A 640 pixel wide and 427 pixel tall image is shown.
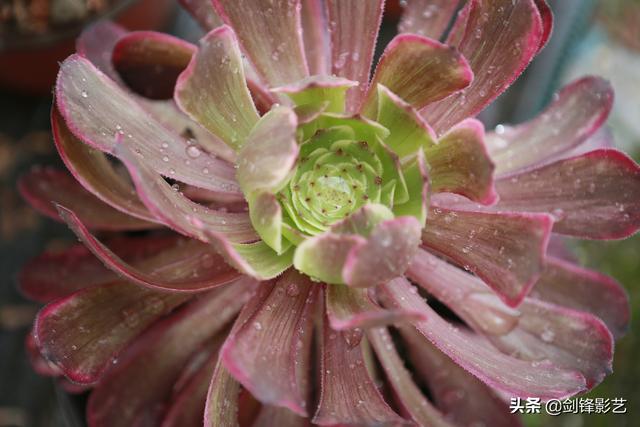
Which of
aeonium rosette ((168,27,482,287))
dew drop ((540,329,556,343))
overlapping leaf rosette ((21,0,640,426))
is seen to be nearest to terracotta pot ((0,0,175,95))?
overlapping leaf rosette ((21,0,640,426))

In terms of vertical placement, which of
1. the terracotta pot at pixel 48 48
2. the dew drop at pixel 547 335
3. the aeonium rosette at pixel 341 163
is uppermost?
the aeonium rosette at pixel 341 163

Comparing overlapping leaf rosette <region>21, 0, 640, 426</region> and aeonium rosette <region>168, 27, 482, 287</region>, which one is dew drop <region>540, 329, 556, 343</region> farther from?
aeonium rosette <region>168, 27, 482, 287</region>

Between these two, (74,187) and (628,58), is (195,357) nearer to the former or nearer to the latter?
(74,187)

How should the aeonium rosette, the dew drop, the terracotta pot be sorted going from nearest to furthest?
the aeonium rosette, the dew drop, the terracotta pot

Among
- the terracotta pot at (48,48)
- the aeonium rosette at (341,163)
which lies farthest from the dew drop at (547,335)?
the terracotta pot at (48,48)

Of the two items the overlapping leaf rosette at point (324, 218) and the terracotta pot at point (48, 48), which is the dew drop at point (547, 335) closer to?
the overlapping leaf rosette at point (324, 218)

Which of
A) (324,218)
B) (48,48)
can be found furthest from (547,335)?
(48,48)
